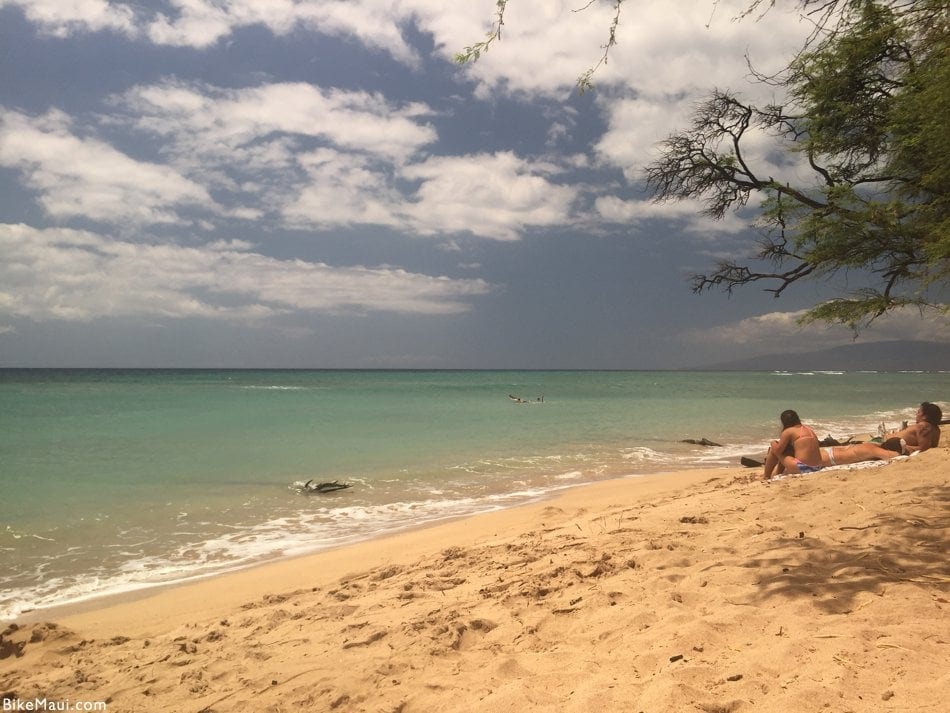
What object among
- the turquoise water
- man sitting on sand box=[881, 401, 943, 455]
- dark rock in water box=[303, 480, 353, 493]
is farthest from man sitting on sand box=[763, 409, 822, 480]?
dark rock in water box=[303, 480, 353, 493]

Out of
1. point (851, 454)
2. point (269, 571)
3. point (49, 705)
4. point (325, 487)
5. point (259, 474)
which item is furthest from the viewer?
point (259, 474)

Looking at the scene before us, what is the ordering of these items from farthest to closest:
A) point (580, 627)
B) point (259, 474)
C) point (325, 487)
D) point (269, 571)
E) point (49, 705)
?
point (259, 474)
point (325, 487)
point (269, 571)
point (580, 627)
point (49, 705)

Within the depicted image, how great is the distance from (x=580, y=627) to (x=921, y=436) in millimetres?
7922

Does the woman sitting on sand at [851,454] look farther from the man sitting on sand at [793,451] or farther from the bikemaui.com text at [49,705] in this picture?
the bikemaui.com text at [49,705]

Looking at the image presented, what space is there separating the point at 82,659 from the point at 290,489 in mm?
7560

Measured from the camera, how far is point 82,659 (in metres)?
4.26

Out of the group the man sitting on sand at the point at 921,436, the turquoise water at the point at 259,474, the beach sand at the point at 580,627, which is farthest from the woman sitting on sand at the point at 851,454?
the turquoise water at the point at 259,474

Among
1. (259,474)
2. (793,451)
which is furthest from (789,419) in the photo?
(259,474)

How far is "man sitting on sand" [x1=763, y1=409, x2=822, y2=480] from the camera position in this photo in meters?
8.20

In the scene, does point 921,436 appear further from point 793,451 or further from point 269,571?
point 269,571

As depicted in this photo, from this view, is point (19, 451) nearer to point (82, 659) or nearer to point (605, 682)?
point (82, 659)

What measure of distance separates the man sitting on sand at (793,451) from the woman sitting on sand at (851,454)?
25cm

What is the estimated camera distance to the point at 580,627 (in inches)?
148

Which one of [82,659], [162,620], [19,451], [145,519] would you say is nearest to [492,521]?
[162,620]
